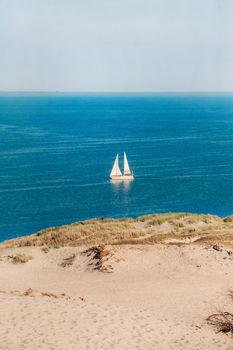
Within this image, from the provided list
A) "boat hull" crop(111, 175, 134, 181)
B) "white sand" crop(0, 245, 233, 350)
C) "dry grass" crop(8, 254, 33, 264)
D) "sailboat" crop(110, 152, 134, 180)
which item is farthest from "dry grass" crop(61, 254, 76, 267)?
"sailboat" crop(110, 152, 134, 180)

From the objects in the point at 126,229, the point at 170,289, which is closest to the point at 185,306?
the point at 170,289

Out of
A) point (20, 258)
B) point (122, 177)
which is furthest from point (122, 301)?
point (122, 177)

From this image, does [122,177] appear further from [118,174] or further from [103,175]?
[103,175]

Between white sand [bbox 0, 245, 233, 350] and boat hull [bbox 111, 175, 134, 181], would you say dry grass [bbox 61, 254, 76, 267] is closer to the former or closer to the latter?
white sand [bbox 0, 245, 233, 350]

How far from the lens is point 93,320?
58.2 feet

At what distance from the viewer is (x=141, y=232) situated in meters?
35.2

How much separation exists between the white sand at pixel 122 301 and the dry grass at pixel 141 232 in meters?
2.75

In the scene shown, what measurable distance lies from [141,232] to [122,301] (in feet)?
44.8

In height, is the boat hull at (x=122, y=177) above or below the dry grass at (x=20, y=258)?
above

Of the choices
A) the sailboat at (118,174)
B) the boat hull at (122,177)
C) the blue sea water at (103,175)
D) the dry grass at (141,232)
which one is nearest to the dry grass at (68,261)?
the dry grass at (141,232)

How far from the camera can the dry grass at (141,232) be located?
32.2 meters

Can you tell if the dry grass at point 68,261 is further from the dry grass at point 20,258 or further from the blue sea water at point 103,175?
the blue sea water at point 103,175

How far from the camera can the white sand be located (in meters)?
16.6

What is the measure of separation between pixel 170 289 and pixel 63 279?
18.5 feet
